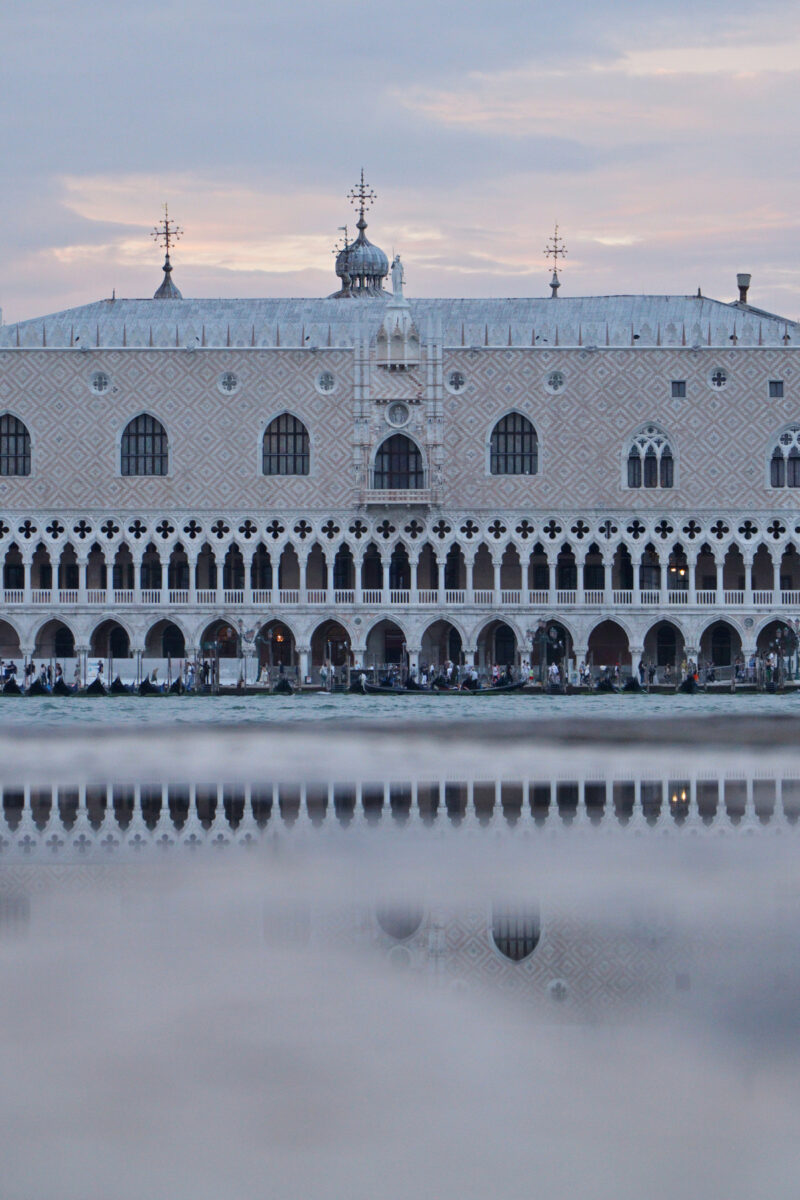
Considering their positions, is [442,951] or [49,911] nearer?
[442,951]

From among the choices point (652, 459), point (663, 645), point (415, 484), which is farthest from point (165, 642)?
point (652, 459)

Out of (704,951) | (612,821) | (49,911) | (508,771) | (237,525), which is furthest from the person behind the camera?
(237,525)

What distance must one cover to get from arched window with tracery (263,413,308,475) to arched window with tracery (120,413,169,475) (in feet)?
9.28

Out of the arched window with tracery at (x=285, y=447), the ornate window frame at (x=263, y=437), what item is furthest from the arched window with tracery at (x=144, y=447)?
the arched window with tracery at (x=285, y=447)

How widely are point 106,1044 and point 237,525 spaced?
43950mm

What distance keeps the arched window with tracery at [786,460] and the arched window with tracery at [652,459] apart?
2.76 metres

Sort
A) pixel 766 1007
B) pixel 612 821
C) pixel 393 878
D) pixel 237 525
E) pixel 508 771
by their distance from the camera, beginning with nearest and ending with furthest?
pixel 766 1007, pixel 393 878, pixel 612 821, pixel 508 771, pixel 237 525

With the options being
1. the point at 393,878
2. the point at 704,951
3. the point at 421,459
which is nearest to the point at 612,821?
the point at 393,878

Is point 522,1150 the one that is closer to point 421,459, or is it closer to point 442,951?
point 442,951

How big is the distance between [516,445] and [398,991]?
43152 mm

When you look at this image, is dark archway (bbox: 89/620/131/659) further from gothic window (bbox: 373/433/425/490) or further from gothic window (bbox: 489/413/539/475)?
gothic window (bbox: 489/413/539/475)

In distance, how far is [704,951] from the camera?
42.7 ft

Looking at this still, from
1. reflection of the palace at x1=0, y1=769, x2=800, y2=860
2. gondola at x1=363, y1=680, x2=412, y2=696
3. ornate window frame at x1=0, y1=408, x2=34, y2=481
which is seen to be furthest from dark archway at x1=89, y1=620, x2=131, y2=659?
reflection of the palace at x1=0, y1=769, x2=800, y2=860

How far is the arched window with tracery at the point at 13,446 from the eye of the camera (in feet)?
180
